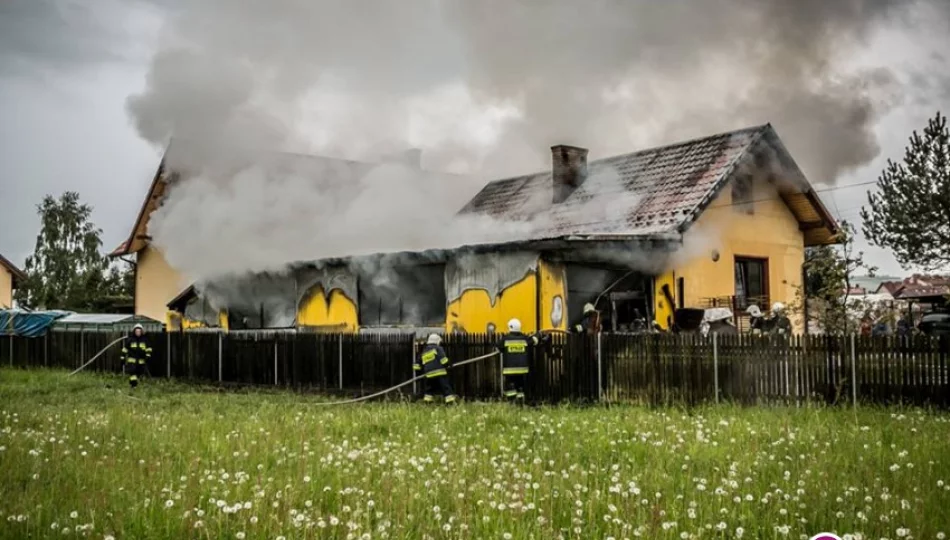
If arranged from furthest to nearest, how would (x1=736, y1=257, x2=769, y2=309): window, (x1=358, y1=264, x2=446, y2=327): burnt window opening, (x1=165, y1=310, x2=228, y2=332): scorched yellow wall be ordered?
(x1=165, y1=310, x2=228, y2=332): scorched yellow wall
(x1=736, y1=257, x2=769, y2=309): window
(x1=358, y1=264, x2=446, y2=327): burnt window opening

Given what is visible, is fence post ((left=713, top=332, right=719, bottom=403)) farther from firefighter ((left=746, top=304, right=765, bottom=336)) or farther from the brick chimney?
the brick chimney

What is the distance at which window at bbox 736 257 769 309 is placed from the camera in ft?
71.6

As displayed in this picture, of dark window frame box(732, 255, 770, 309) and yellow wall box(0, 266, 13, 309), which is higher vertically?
yellow wall box(0, 266, 13, 309)

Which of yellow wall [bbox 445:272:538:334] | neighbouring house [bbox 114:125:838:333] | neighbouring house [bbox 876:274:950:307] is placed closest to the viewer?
yellow wall [bbox 445:272:538:334]

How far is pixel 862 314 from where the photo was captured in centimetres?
1711

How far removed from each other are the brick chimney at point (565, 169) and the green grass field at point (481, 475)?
12537mm

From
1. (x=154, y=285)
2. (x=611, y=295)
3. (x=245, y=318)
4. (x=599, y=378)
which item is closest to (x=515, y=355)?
(x=599, y=378)

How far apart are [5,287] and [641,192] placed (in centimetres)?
3482

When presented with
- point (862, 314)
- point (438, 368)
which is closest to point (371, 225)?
point (438, 368)

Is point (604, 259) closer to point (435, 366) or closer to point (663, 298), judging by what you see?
point (663, 298)

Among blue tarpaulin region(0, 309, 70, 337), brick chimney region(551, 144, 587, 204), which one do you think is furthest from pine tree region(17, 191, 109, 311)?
brick chimney region(551, 144, 587, 204)

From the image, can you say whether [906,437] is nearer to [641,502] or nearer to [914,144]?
[641,502]

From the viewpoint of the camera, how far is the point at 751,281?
22.2 meters

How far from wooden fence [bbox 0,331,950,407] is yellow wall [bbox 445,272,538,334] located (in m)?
2.22
